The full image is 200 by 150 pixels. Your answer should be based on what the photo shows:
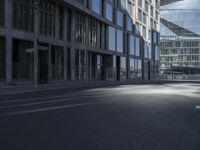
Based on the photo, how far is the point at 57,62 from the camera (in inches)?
1623

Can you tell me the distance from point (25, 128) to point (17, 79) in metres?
25.2

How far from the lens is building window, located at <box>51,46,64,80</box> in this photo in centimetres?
4034

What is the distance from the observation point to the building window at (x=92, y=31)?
51938mm

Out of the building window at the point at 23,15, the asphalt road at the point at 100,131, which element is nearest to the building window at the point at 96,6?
the building window at the point at 23,15

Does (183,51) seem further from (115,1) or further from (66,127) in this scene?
(66,127)

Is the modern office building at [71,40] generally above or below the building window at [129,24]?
A: below

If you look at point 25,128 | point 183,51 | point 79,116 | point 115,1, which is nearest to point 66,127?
point 25,128

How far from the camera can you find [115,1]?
208ft

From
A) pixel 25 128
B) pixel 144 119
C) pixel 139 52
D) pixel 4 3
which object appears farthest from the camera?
pixel 139 52

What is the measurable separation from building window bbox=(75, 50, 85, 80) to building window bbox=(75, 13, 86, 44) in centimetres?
161

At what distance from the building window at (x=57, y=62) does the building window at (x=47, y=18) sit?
176cm

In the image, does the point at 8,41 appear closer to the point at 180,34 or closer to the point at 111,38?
the point at 111,38

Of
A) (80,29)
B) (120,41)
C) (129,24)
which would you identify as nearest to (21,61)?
(80,29)

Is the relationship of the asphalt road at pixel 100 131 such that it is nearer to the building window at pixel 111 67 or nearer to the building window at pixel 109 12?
the building window at pixel 109 12
